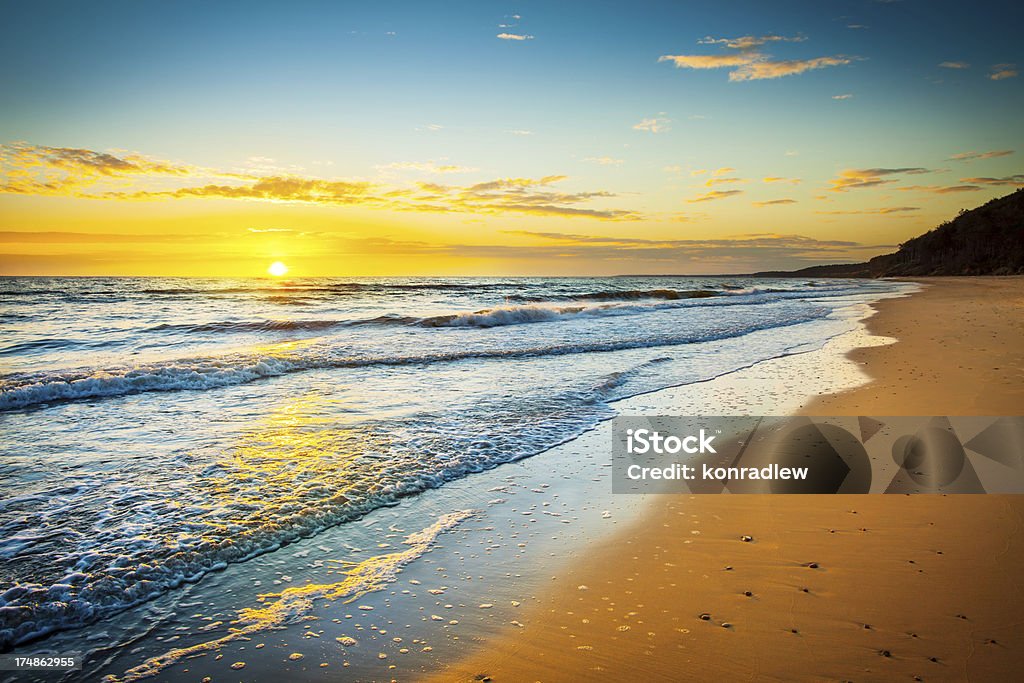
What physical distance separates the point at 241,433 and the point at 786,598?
653cm

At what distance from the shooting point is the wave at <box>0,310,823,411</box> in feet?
31.8

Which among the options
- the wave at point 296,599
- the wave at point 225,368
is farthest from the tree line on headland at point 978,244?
the wave at point 296,599

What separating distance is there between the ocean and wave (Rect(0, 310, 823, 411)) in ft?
0.16

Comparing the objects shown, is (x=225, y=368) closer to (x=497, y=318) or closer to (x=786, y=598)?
(x=786, y=598)

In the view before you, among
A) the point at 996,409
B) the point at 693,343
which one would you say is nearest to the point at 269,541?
the point at 996,409

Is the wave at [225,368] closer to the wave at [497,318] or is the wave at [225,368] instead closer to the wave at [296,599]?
the wave at [296,599]

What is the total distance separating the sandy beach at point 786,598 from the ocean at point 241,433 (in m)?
1.86

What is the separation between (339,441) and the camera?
22.1 feet

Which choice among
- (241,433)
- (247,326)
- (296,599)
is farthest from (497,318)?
(296,599)

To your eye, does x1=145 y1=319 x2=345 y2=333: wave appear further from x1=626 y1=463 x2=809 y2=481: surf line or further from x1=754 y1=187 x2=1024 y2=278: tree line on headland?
x1=754 y1=187 x2=1024 y2=278: tree line on headland

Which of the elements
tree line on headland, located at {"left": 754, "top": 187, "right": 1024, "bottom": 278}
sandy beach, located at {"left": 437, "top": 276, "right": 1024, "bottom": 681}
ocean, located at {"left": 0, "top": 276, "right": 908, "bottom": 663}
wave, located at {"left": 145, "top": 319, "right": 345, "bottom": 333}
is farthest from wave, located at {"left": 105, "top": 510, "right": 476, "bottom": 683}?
tree line on headland, located at {"left": 754, "top": 187, "right": 1024, "bottom": 278}

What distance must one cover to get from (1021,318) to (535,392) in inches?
713

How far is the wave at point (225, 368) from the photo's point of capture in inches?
381

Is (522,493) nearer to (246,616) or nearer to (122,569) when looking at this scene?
(246,616)
